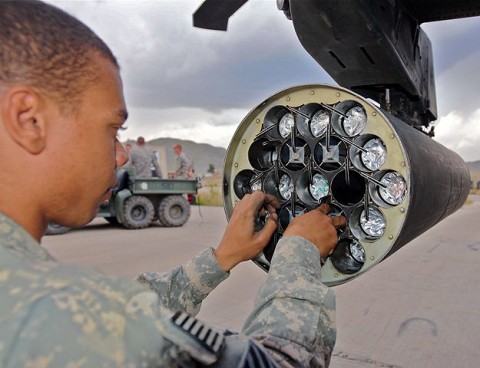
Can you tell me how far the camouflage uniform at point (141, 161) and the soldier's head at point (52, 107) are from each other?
8.57 meters

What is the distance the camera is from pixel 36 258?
2.04ft

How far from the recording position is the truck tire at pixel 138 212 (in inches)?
336

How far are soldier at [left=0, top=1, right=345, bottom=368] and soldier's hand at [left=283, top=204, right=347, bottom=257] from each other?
0.28 metres

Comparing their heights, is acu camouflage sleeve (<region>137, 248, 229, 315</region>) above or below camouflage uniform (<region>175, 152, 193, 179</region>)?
below

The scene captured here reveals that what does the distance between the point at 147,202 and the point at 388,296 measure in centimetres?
575

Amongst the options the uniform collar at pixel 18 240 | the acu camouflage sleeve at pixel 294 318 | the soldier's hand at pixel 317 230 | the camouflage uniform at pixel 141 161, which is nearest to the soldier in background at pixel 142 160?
the camouflage uniform at pixel 141 161

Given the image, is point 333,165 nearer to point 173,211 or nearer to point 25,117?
point 25,117

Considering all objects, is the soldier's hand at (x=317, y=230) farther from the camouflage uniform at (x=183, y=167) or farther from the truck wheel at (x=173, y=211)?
the camouflage uniform at (x=183, y=167)

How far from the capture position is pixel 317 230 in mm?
1287

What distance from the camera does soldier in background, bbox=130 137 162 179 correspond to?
9.30m

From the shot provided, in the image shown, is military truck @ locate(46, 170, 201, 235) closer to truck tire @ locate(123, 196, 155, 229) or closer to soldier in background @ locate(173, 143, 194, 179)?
truck tire @ locate(123, 196, 155, 229)

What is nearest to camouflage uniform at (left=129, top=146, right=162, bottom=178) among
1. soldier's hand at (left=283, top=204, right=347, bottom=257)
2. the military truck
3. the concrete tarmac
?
the military truck

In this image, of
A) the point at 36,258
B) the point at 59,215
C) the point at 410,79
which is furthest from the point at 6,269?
the point at 410,79

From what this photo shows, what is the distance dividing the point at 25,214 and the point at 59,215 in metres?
0.06
